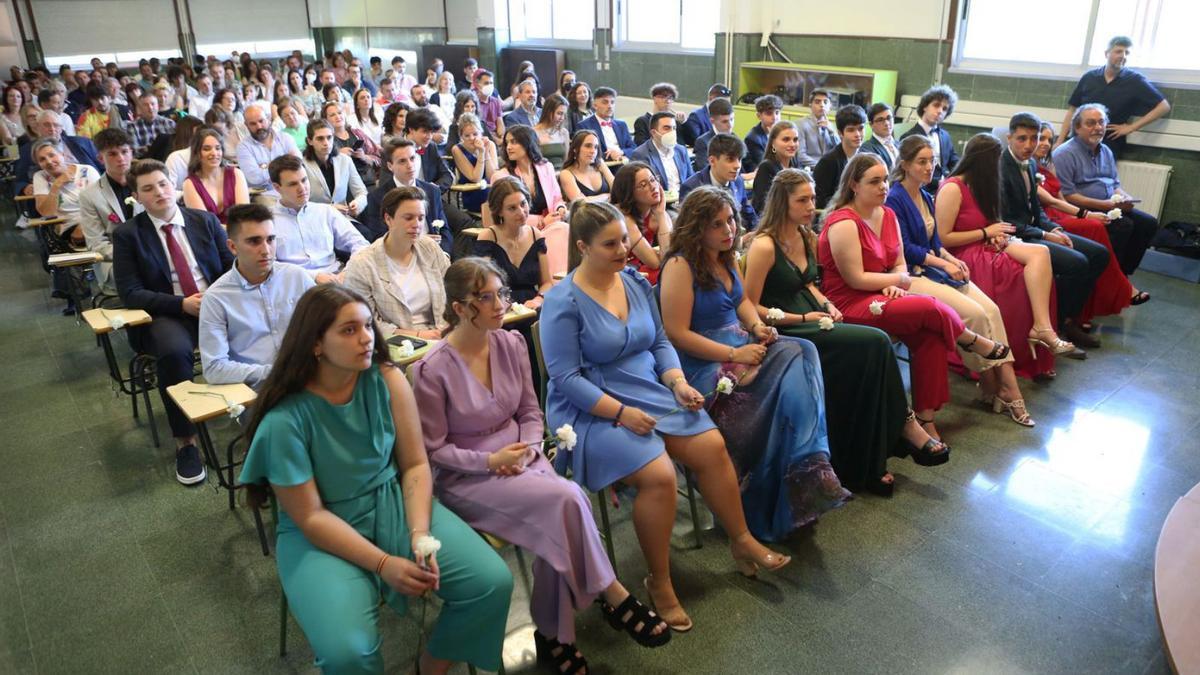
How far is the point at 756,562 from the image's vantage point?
105 inches

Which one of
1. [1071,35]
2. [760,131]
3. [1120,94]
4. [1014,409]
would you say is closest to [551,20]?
[760,131]

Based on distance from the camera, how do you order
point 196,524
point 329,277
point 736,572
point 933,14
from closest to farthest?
point 736,572, point 196,524, point 329,277, point 933,14

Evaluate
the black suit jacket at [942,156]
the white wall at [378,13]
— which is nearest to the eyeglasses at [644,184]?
the black suit jacket at [942,156]

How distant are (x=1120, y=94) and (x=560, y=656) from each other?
6.45 m

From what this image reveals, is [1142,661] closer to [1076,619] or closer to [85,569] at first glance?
[1076,619]

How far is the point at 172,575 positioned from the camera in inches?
109

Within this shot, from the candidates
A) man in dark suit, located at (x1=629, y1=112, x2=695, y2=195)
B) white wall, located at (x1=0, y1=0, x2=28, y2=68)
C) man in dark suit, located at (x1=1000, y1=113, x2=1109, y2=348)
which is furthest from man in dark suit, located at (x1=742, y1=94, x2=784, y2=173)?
white wall, located at (x1=0, y1=0, x2=28, y2=68)

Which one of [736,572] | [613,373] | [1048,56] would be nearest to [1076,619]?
[736,572]

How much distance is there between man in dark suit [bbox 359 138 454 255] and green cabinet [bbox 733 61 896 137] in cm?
428

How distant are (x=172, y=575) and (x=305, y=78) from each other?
414 inches

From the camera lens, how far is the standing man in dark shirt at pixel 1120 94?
6.26 meters

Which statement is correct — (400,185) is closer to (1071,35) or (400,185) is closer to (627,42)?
(1071,35)

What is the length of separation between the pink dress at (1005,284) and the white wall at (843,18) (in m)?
4.26

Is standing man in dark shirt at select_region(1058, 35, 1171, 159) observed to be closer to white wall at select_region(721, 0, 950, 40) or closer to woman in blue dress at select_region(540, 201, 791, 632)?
white wall at select_region(721, 0, 950, 40)
